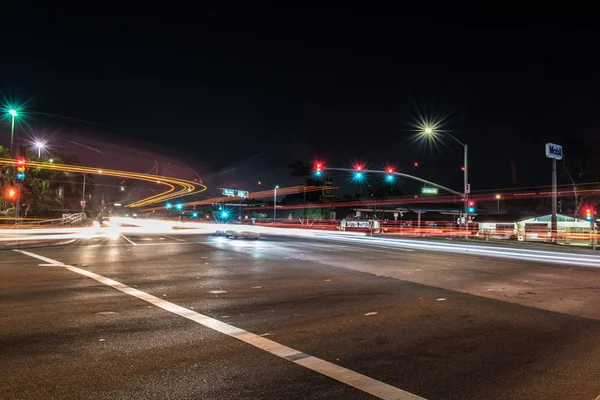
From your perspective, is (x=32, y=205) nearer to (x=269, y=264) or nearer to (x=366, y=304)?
(x=269, y=264)

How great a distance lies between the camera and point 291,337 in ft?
21.7

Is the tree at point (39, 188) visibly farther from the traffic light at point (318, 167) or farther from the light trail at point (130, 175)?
the traffic light at point (318, 167)

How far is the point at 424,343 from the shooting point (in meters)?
6.46

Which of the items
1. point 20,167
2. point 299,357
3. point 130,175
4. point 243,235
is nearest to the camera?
point 299,357

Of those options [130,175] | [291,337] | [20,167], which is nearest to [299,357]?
[291,337]

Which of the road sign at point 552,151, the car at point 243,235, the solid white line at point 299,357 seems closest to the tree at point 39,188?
the car at point 243,235

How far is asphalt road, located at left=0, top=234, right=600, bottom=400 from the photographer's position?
15.6ft

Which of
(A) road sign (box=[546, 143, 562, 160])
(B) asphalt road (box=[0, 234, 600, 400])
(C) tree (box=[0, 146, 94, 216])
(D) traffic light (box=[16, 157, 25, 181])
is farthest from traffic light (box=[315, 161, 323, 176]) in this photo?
(C) tree (box=[0, 146, 94, 216])

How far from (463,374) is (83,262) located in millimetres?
14339

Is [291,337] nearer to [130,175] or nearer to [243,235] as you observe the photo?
[243,235]

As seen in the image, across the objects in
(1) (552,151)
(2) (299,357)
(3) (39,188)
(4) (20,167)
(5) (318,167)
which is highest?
(1) (552,151)

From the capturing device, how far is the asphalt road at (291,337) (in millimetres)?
4746

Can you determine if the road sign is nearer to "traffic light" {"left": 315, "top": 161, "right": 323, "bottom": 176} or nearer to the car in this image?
"traffic light" {"left": 315, "top": 161, "right": 323, "bottom": 176}

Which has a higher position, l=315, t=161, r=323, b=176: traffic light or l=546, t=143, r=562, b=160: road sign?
l=546, t=143, r=562, b=160: road sign
